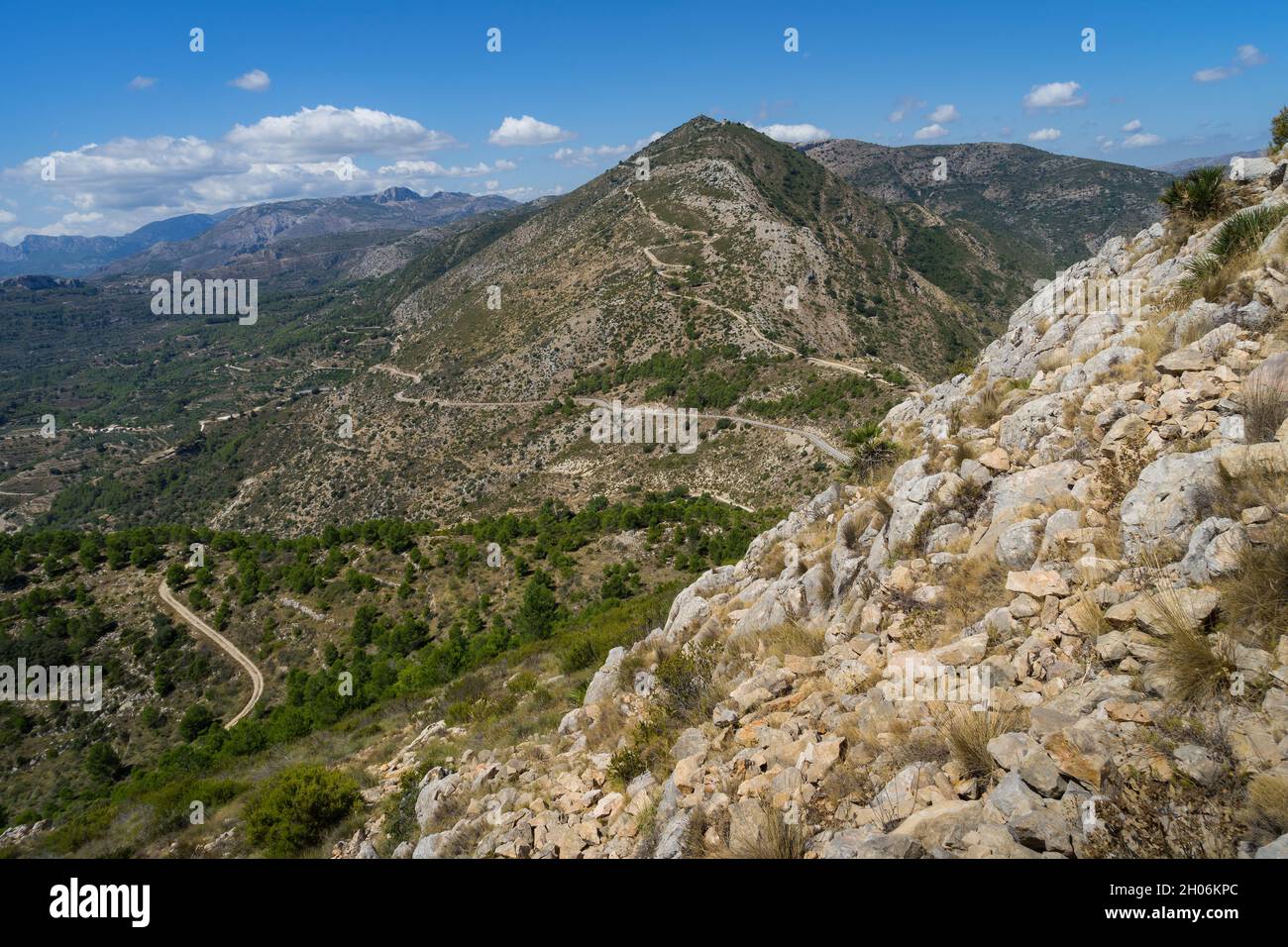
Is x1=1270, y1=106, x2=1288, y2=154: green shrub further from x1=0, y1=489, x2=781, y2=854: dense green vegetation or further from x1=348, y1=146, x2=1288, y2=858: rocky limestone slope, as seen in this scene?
x1=0, y1=489, x2=781, y2=854: dense green vegetation

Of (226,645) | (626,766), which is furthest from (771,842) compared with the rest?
(226,645)

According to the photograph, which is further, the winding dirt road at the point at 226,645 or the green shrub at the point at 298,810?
the winding dirt road at the point at 226,645

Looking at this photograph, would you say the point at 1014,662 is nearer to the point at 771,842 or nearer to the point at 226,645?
the point at 771,842

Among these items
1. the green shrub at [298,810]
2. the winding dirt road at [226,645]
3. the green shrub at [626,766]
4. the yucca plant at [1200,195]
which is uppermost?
the yucca plant at [1200,195]

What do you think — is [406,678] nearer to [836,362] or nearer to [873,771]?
[873,771]

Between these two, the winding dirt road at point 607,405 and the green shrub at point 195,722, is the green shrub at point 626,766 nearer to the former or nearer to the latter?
the winding dirt road at point 607,405

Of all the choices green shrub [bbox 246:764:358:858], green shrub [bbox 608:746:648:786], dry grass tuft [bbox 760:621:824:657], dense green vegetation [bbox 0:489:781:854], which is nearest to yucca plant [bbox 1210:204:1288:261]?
dry grass tuft [bbox 760:621:824:657]

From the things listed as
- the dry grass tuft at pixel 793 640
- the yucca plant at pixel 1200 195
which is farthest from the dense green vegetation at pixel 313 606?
the yucca plant at pixel 1200 195
